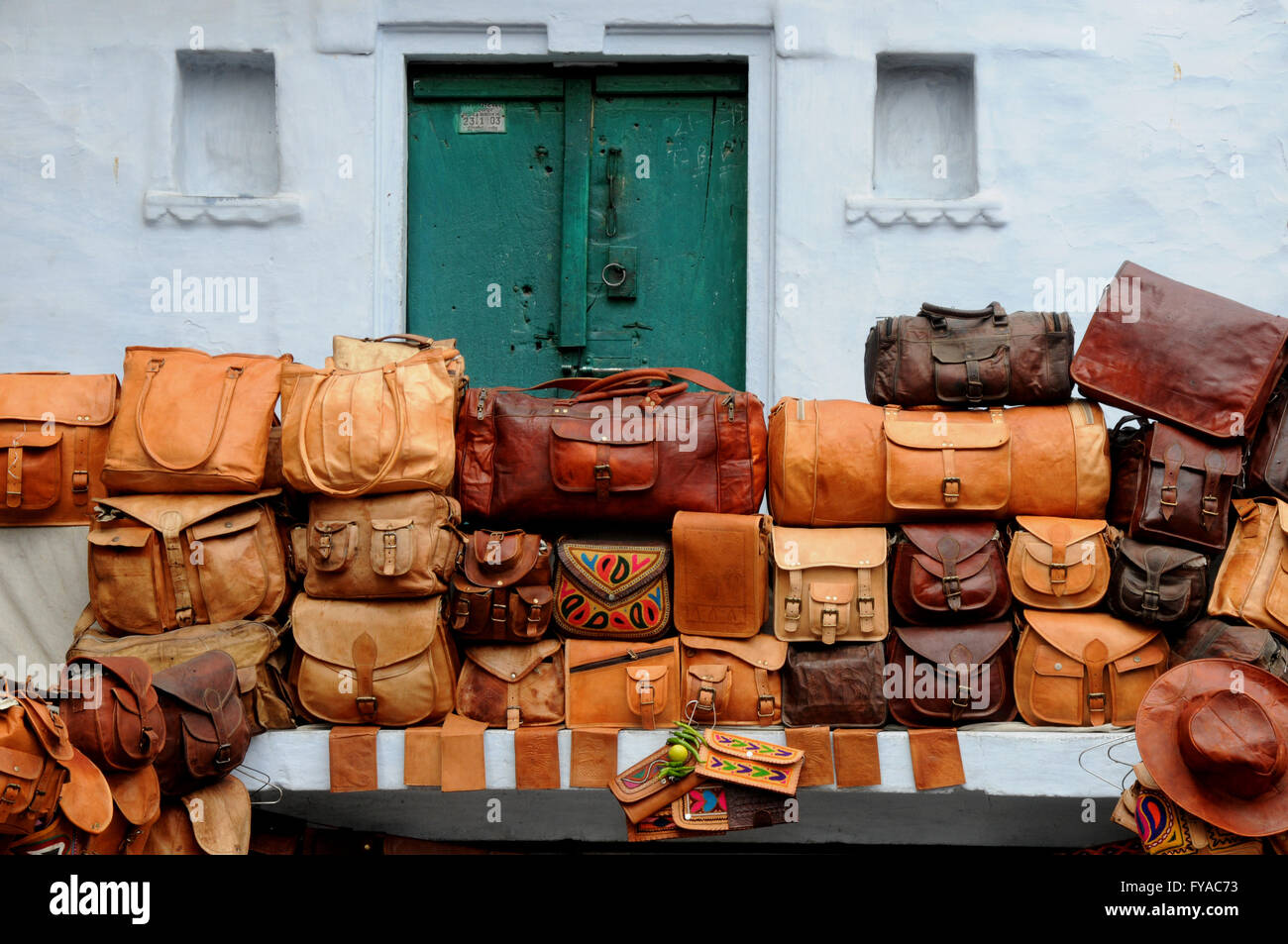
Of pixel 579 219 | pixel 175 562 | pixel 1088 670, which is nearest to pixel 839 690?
pixel 1088 670

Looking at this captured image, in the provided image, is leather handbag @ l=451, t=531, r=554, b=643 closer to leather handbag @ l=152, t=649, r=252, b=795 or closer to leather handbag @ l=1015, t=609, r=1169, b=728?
leather handbag @ l=152, t=649, r=252, b=795

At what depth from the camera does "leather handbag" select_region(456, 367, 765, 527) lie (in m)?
4.96

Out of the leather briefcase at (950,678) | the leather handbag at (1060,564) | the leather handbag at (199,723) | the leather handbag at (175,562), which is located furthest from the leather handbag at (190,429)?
the leather handbag at (1060,564)

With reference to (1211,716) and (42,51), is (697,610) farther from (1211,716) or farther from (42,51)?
(42,51)

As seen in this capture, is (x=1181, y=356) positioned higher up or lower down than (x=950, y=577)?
higher up

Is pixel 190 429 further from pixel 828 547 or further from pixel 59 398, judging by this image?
pixel 828 547

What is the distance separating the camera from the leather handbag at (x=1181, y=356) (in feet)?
15.7

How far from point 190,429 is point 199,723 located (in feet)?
3.82

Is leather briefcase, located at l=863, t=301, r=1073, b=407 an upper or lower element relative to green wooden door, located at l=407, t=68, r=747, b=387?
lower

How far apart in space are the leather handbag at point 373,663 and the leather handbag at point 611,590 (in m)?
0.50

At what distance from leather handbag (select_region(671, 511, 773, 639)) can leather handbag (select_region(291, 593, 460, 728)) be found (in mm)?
947

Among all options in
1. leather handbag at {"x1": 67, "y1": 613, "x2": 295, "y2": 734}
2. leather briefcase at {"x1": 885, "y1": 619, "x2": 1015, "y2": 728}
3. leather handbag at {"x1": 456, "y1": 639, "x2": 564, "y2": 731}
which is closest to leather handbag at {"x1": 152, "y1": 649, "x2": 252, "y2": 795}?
leather handbag at {"x1": 67, "y1": 613, "x2": 295, "y2": 734}

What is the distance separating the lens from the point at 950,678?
15.9 ft

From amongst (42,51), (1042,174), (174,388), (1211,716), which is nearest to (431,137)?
(42,51)
